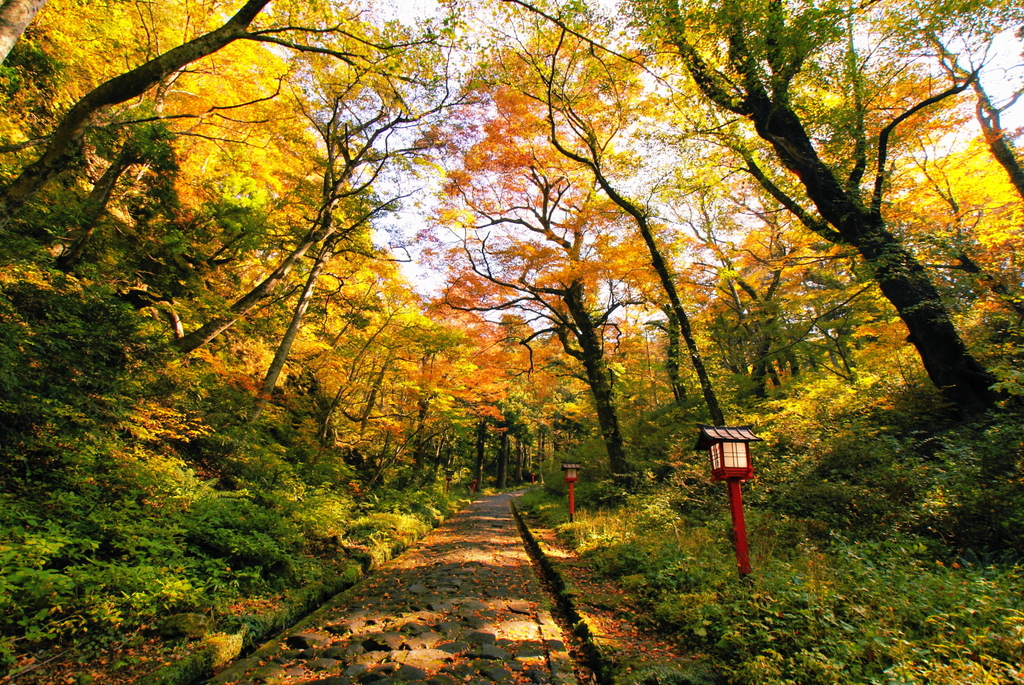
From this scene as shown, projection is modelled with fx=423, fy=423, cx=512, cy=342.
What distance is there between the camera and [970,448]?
5.50 metres

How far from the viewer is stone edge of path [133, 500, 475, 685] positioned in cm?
301

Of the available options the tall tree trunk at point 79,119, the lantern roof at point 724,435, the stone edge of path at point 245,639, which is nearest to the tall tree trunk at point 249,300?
the tall tree trunk at point 79,119

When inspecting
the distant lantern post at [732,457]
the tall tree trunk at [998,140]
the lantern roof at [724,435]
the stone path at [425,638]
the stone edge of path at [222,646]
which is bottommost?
the stone path at [425,638]

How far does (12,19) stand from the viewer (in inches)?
140

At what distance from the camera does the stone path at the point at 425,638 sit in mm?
3328

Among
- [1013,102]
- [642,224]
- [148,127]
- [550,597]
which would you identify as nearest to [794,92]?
[642,224]

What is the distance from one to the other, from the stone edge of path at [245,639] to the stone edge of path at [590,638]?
2.87 m

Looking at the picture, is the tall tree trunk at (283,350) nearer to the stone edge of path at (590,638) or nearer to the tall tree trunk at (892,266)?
the stone edge of path at (590,638)

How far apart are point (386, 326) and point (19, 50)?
819 centimetres

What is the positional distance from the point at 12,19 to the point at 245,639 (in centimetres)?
568

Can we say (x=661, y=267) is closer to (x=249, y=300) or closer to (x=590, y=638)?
(x=590, y=638)

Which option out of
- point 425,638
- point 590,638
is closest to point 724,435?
point 590,638

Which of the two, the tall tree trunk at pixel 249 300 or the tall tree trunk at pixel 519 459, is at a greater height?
the tall tree trunk at pixel 249 300

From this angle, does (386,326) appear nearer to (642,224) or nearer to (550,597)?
(642,224)
